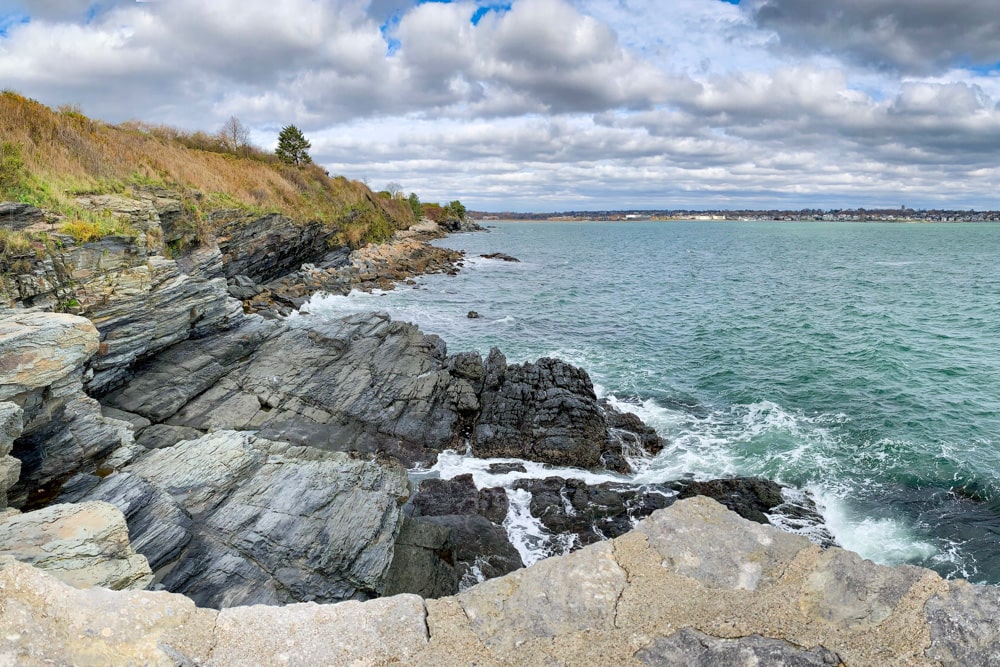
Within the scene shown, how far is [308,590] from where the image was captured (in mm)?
9984

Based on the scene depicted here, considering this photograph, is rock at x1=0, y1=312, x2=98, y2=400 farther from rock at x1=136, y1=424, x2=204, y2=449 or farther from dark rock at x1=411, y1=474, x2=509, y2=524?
dark rock at x1=411, y1=474, x2=509, y2=524

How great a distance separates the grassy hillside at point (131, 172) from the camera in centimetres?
1880

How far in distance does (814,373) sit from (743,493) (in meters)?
12.5

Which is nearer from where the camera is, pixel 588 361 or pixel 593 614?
pixel 593 614

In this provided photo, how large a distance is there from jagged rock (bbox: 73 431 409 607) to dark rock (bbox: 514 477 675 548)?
4.79 meters

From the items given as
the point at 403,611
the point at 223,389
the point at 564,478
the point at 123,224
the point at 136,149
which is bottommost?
the point at 564,478

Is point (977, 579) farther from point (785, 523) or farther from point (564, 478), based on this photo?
point (564, 478)

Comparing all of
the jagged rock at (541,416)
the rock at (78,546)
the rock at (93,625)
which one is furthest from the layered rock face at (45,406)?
the jagged rock at (541,416)

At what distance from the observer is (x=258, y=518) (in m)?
10.9

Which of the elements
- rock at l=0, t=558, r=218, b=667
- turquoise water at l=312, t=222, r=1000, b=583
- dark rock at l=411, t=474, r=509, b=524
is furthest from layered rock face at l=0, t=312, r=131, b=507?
turquoise water at l=312, t=222, r=1000, b=583

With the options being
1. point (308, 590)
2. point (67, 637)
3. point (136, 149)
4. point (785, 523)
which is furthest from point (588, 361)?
point (136, 149)

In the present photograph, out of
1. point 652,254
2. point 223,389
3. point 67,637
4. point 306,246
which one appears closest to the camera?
point 67,637

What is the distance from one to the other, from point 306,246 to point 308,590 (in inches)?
1541

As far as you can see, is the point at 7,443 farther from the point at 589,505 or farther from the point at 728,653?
the point at 589,505
